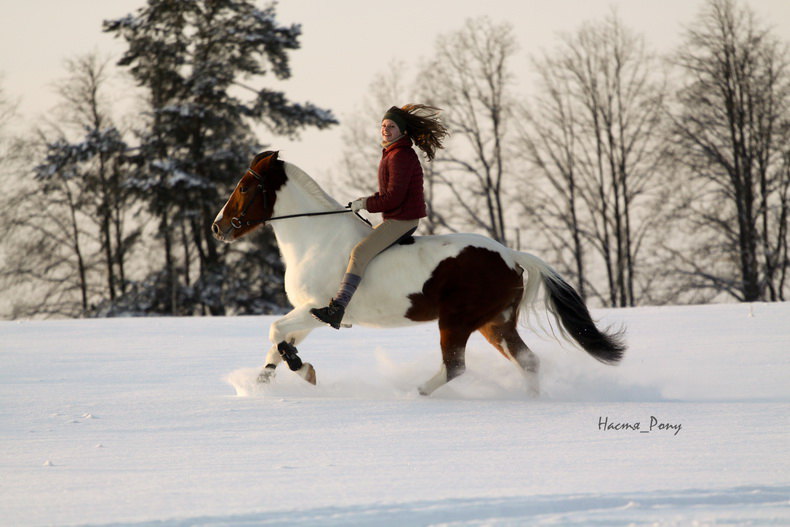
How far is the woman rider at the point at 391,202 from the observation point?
5422mm

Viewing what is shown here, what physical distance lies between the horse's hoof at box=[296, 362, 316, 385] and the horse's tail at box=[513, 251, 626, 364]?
60.9 inches

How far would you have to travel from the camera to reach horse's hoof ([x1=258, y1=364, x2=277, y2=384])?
18.4ft

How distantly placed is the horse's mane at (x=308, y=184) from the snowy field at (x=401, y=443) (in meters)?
1.23

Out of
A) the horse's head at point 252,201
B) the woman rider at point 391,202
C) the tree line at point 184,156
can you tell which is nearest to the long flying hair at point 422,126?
the woman rider at point 391,202

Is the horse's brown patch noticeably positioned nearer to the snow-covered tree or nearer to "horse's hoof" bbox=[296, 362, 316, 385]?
"horse's hoof" bbox=[296, 362, 316, 385]

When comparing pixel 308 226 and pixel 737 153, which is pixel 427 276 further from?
pixel 737 153

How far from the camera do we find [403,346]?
9.45m

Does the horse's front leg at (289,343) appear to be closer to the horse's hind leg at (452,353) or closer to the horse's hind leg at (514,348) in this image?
the horse's hind leg at (452,353)

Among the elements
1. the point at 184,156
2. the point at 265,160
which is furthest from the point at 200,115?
the point at 265,160

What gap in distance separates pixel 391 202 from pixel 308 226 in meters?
0.69

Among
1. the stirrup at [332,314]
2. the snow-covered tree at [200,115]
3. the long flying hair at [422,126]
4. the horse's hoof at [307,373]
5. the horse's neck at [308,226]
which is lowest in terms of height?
the horse's hoof at [307,373]

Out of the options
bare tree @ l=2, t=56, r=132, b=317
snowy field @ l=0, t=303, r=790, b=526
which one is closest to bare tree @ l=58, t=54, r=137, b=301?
bare tree @ l=2, t=56, r=132, b=317

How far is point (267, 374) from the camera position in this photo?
5.65m

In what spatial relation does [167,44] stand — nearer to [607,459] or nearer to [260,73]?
[260,73]
